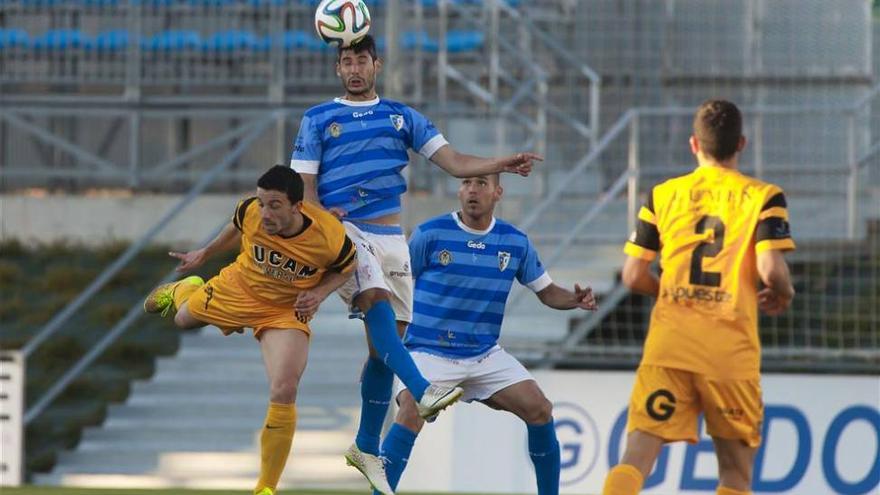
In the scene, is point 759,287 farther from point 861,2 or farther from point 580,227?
point 861,2

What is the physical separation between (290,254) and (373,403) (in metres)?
1.02

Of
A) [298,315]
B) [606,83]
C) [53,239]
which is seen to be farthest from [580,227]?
[298,315]

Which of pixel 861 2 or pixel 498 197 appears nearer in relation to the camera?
pixel 498 197

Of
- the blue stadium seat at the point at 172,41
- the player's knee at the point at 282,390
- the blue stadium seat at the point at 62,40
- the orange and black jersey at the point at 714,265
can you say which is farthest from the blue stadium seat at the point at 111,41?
the orange and black jersey at the point at 714,265

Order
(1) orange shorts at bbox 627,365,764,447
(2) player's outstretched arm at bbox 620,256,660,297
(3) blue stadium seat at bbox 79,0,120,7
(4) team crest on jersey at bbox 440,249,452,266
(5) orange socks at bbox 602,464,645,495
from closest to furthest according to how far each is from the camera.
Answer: (5) orange socks at bbox 602,464,645,495 < (1) orange shorts at bbox 627,365,764,447 < (2) player's outstretched arm at bbox 620,256,660,297 < (4) team crest on jersey at bbox 440,249,452,266 < (3) blue stadium seat at bbox 79,0,120,7

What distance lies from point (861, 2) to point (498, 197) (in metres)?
7.83

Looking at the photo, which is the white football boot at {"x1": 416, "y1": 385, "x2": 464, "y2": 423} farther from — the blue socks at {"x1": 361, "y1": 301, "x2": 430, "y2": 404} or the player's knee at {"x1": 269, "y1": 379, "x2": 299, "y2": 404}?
the player's knee at {"x1": 269, "y1": 379, "x2": 299, "y2": 404}

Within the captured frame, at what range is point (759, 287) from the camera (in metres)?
8.02

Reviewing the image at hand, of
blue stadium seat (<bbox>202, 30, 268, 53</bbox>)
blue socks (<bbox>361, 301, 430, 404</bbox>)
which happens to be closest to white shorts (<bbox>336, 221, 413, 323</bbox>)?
blue socks (<bbox>361, 301, 430, 404</bbox>)

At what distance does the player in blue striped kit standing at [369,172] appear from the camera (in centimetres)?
878

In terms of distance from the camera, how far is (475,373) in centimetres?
918

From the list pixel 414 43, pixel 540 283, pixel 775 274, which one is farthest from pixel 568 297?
pixel 414 43

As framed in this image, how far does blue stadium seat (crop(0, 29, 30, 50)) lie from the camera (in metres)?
17.8

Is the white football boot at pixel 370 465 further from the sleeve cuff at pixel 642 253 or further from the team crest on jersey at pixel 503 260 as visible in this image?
the sleeve cuff at pixel 642 253
